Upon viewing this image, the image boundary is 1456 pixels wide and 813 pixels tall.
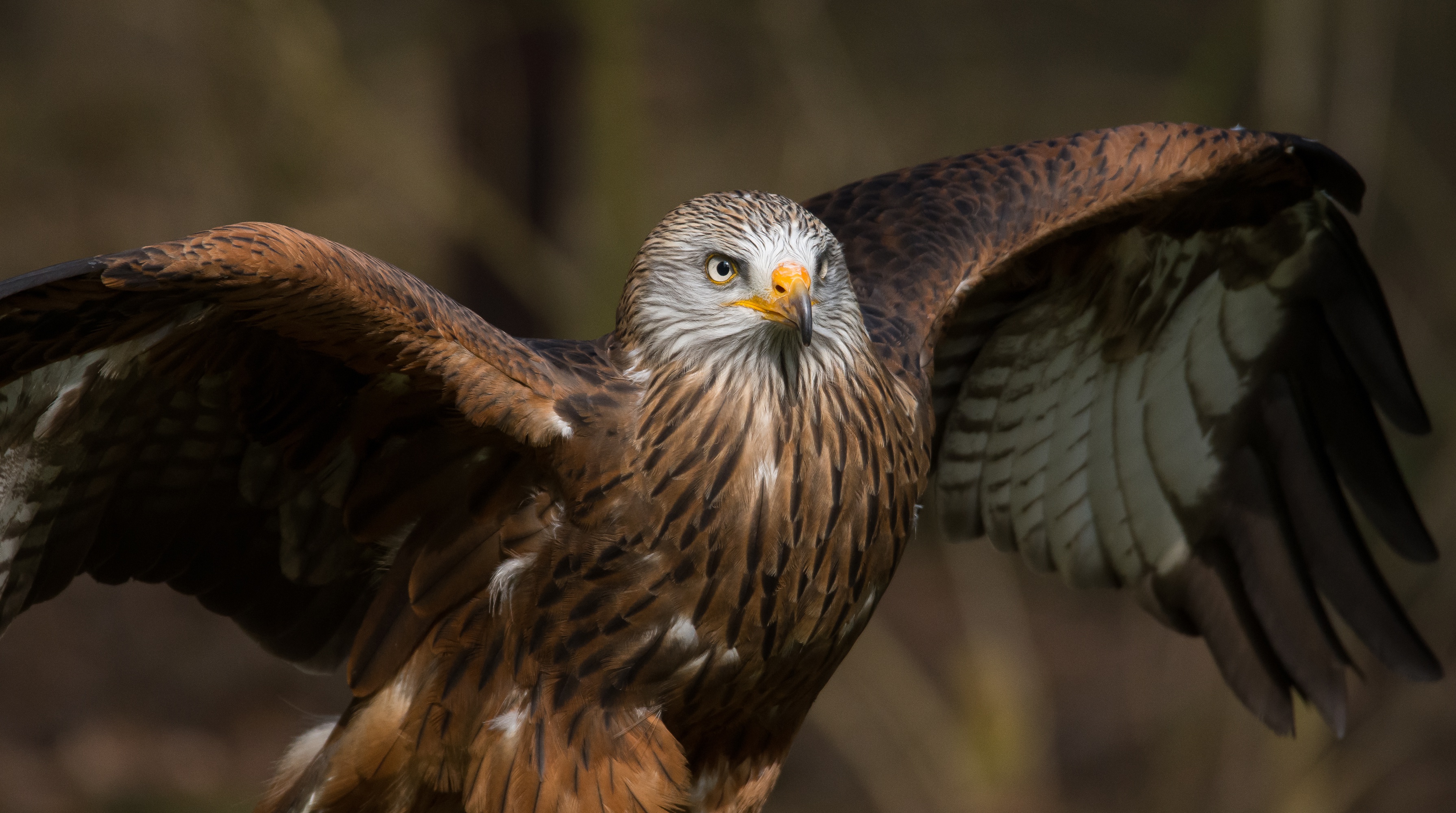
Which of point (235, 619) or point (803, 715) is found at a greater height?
point (235, 619)

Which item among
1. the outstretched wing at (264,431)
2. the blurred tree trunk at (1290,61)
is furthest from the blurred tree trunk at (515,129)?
the outstretched wing at (264,431)

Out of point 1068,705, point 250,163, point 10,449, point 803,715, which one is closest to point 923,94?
point 1068,705

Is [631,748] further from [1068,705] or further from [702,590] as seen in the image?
[1068,705]

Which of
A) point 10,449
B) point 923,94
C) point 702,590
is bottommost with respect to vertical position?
point 923,94

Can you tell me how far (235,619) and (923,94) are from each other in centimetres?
926

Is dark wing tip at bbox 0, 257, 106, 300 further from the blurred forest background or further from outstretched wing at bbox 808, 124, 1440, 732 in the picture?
outstretched wing at bbox 808, 124, 1440, 732

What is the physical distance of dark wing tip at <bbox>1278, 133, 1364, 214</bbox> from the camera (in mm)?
4777

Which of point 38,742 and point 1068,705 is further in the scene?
point 1068,705

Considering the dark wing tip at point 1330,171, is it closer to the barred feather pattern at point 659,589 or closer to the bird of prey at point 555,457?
the bird of prey at point 555,457

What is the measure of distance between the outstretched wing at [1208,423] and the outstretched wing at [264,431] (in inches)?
65.5

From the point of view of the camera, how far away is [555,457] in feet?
12.2

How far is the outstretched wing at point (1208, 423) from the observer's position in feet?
16.9

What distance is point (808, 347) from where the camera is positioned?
3787mm

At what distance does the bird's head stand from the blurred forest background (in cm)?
185
